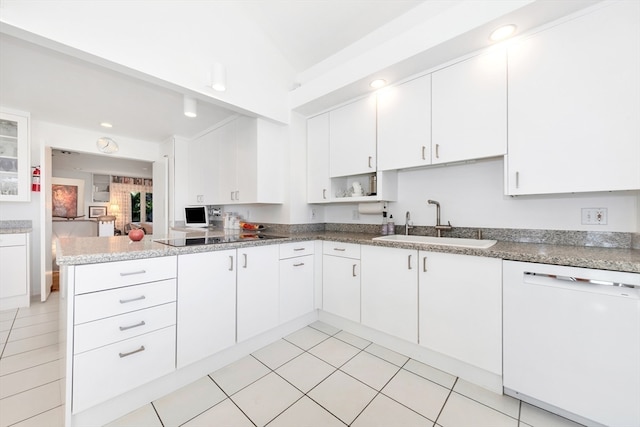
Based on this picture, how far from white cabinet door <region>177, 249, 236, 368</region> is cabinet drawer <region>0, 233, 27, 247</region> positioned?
9.48 feet

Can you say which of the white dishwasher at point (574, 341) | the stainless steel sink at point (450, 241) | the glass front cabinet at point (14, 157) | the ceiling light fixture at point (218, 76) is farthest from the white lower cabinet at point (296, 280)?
the glass front cabinet at point (14, 157)

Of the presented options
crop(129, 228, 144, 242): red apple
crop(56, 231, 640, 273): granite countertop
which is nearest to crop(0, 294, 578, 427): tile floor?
crop(56, 231, 640, 273): granite countertop

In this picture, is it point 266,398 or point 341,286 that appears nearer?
point 266,398

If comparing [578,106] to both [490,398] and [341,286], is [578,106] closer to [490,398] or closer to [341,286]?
[490,398]

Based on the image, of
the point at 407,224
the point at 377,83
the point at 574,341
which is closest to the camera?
the point at 574,341

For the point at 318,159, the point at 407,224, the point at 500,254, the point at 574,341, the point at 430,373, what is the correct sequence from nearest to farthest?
the point at 574,341 → the point at 500,254 → the point at 430,373 → the point at 407,224 → the point at 318,159

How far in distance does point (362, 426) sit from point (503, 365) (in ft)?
3.01

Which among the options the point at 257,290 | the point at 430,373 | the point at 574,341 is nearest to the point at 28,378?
the point at 257,290

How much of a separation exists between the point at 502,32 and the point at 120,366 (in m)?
3.02

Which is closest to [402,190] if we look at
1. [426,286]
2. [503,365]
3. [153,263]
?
[426,286]

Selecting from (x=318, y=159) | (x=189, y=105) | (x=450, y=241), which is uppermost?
(x=189, y=105)

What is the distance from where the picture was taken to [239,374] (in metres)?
1.74

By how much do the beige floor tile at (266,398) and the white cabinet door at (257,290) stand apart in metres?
0.41

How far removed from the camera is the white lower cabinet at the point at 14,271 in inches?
110
